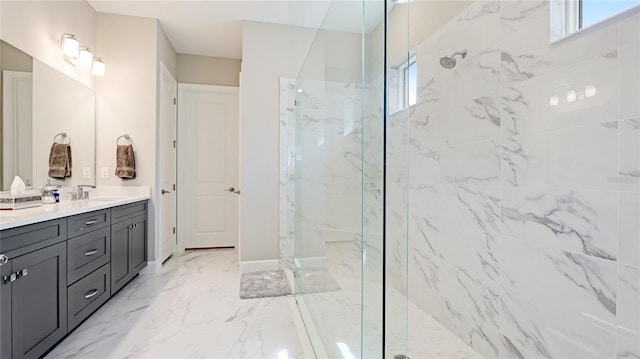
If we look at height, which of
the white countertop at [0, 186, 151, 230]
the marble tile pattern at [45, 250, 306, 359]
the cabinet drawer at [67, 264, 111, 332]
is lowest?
the marble tile pattern at [45, 250, 306, 359]

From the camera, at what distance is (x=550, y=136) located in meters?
1.31

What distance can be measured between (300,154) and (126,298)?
6.06 feet

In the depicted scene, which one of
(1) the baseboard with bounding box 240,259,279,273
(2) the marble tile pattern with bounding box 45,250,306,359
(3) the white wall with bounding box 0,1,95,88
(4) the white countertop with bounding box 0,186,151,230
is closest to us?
(4) the white countertop with bounding box 0,186,151,230

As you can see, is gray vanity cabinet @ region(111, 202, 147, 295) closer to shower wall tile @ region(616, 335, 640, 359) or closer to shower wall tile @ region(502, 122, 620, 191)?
shower wall tile @ region(502, 122, 620, 191)

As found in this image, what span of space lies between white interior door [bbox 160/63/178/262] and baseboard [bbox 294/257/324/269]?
1.77 m

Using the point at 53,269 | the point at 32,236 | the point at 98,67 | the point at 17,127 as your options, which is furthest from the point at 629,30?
the point at 98,67

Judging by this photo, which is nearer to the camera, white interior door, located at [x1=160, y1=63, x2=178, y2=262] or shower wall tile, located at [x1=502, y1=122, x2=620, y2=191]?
shower wall tile, located at [x1=502, y1=122, x2=620, y2=191]

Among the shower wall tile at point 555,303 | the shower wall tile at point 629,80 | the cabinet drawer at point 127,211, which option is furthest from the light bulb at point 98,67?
the shower wall tile at point 629,80

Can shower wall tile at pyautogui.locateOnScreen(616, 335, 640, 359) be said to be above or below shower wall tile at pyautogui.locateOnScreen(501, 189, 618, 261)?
below

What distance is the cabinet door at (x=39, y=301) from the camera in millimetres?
1394

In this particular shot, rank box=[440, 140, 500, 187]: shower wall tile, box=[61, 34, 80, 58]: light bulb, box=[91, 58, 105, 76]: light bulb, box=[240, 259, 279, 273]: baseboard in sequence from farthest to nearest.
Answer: box=[240, 259, 279, 273]: baseboard < box=[91, 58, 105, 76]: light bulb < box=[61, 34, 80, 58]: light bulb < box=[440, 140, 500, 187]: shower wall tile

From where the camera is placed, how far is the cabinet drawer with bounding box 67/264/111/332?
72.2 inches

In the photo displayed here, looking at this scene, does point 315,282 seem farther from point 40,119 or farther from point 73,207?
point 40,119

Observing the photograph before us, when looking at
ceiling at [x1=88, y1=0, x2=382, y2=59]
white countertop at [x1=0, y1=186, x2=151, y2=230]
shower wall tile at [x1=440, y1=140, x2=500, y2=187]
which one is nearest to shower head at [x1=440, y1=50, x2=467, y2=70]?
shower wall tile at [x1=440, y1=140, x2=500, y2=187]
